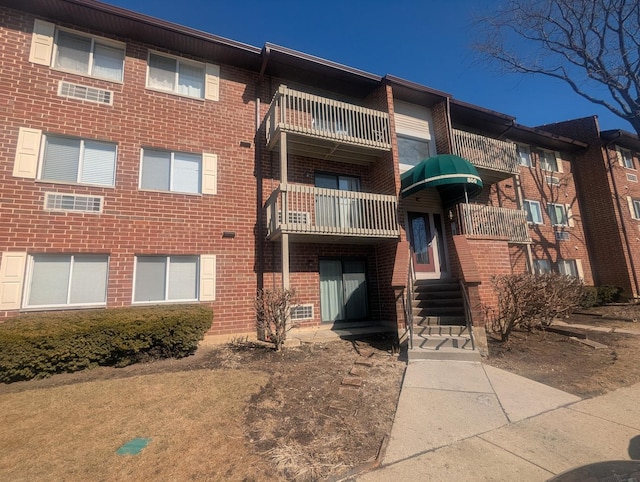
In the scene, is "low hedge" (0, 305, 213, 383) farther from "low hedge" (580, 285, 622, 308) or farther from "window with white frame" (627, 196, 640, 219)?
"window with white frame" (627, 196, 640, 219)

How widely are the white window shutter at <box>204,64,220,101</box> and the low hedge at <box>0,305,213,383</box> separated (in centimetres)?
Answer: 689

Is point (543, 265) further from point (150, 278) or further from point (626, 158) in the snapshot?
point (150, 278)

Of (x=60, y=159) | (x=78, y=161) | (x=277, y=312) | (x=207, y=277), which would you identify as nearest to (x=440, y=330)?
(x=277, y=312)

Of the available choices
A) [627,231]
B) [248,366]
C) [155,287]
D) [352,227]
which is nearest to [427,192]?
[352,227]

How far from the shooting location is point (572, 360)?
21.2 feet

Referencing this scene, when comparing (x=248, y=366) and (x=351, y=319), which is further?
(x=351, y=319)

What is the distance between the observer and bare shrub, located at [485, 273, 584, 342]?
289 inches

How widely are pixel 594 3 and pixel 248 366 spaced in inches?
751

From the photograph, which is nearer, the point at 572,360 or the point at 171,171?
→ the point at 572,360

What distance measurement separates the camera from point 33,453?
3420 mm

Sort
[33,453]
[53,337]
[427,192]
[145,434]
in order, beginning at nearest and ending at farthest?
1. [33,453]
2. [145,434]
3. [53,337]
4. [427,192]

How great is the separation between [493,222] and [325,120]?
7.28 metres

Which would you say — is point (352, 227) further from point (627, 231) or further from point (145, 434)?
point (627, 231)

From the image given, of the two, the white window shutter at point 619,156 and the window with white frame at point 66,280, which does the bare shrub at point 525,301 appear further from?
the white window shutter at point 619,156
